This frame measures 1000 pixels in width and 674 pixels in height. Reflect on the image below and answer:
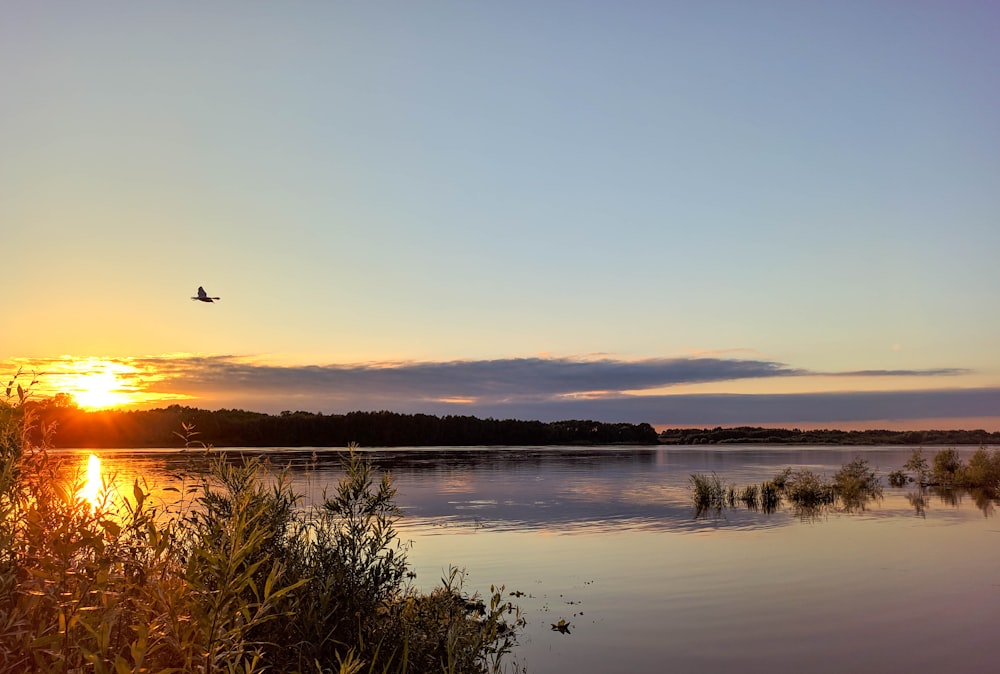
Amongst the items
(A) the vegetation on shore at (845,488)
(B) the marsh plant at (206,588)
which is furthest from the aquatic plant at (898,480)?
(B) the marsh plant at (206,588)

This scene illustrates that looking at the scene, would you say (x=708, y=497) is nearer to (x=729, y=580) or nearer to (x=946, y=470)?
(x=729, y=580)

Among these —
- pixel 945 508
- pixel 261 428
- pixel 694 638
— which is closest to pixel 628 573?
pixel 694 638

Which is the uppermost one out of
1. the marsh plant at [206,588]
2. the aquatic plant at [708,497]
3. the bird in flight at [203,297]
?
the bird in flight at [203,297]

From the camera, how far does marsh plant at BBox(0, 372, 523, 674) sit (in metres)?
4.64

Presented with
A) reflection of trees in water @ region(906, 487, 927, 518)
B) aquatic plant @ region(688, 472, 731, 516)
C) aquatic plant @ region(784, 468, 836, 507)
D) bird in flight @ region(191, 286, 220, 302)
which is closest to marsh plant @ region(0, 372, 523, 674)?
bird in flight @ region(191, 286, 220, 302)

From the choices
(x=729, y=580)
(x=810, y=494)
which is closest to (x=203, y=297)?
(x=729, y=580)

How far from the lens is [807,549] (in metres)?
31.4

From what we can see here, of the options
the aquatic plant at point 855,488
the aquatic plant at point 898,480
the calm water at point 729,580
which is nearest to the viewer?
the calm water at point 729,580

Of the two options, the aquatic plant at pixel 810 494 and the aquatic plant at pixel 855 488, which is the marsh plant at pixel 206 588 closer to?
the aquatic plant at pixel 810 494

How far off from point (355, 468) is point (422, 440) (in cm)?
18359

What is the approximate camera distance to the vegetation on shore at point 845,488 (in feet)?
158

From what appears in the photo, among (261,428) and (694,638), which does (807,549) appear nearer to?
(694,638)

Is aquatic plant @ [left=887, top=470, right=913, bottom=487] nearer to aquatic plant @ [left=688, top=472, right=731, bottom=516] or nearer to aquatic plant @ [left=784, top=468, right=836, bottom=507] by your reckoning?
aquatic plant @ [left=784, top=468, right=836, bottom=507]

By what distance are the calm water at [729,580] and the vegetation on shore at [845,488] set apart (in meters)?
1.96
